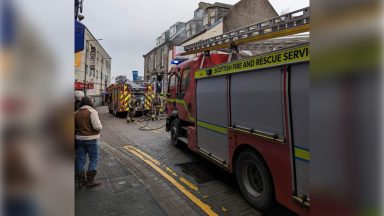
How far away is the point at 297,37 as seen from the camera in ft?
21.7

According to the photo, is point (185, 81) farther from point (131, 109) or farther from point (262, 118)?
point (131, 109)

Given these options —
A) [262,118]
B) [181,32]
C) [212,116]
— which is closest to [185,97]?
[212,116]

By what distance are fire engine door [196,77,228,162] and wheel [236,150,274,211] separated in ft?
1.69

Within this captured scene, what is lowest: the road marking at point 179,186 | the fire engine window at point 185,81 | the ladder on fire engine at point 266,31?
the road marking at point 179,186

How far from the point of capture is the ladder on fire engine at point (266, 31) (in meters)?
4.51

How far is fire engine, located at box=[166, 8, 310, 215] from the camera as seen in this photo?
10.3 ft

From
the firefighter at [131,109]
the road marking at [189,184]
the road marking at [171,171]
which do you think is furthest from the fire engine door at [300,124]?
the firefighter at [131,109]

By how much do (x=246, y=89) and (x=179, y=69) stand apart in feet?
13.8

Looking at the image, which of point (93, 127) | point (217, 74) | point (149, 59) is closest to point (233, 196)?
point (217, 74)

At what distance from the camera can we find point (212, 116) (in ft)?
17.7

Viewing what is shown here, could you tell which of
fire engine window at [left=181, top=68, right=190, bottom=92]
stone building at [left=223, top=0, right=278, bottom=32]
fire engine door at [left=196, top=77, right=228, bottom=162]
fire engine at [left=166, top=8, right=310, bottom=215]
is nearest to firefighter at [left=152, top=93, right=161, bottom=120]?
fire engine window at [left=181, top=68, right=190, bottom=92]

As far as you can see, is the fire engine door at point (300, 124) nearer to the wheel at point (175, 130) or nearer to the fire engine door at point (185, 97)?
the fire engine door at point (185, 97)

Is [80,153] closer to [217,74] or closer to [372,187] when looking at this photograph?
[217,74]

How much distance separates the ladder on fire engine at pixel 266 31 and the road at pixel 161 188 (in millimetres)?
2986
